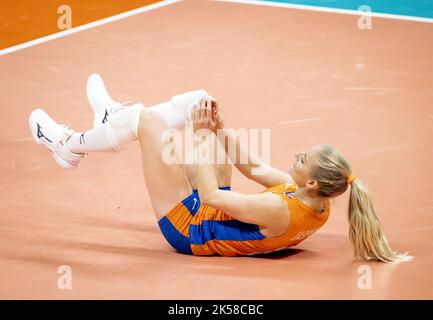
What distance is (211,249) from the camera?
176 inches

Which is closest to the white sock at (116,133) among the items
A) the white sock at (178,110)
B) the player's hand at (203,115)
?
the white sock at (178,110)

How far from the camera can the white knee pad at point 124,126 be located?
4500 mm

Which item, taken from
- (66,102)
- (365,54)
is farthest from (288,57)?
(66,102)

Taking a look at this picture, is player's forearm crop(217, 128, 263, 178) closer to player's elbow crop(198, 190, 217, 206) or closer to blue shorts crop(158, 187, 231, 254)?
blue shorts crop(158, 187, 231, 254)

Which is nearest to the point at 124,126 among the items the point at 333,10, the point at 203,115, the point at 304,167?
the point at 203,115

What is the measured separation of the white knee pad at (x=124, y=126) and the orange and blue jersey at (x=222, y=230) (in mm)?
441

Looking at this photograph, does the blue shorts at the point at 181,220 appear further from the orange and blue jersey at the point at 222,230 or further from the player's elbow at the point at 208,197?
the player's elbow at the point at 208,197

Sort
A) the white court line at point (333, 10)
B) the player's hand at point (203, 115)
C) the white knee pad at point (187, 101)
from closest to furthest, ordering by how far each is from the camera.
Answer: the player's hand at point (203, 115), the white knee pad at point (187, 101), the white court line at point (333, 10)

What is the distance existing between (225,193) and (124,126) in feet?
2.27

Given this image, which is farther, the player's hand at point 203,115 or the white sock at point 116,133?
the white sock at point 116,133

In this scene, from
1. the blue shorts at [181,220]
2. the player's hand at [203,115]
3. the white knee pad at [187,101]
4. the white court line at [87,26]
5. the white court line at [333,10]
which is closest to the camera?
the player's hand at [203,115]

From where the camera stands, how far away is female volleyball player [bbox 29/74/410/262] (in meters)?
4.18

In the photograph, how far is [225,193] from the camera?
4.20 meters

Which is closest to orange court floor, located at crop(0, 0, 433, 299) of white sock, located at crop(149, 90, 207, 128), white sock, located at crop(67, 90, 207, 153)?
Answer: white sock, located at crop(67, 90, 207, 153)
